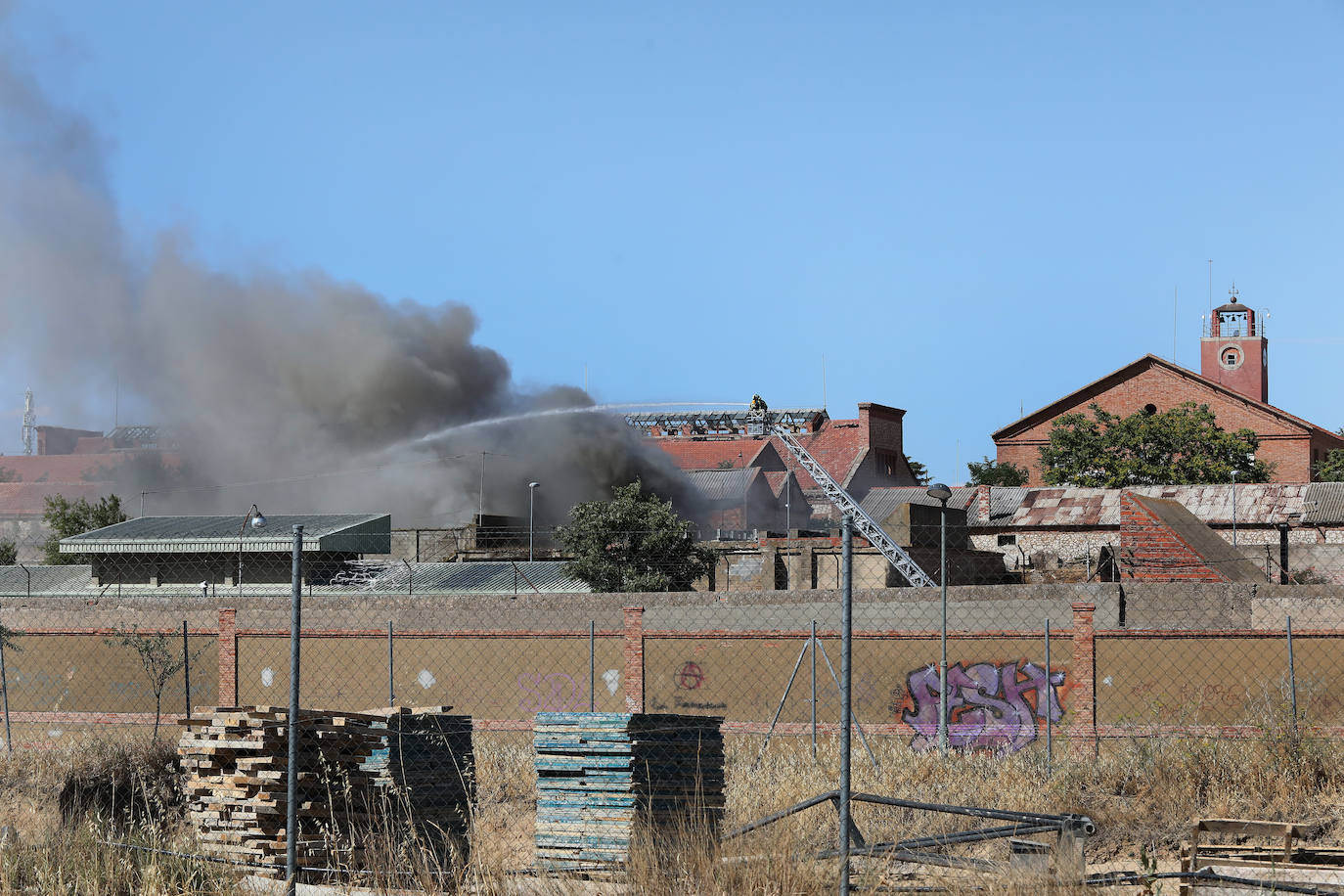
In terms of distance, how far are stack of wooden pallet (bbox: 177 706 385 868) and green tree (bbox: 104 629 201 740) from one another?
7928 millimetres

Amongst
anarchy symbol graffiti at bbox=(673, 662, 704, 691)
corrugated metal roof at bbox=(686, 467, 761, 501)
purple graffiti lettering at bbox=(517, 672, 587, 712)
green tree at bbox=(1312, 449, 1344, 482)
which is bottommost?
purple graffiti lettering at bbox=(517, 672, 587, 712)

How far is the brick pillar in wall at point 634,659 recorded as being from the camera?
16.8 meters

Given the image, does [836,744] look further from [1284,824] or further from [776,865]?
[776,865]

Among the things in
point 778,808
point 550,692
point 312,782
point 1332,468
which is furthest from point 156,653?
point 1332,468

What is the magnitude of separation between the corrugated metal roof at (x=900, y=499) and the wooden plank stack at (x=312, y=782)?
131 feet

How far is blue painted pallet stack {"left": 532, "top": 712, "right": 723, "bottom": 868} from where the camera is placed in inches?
363

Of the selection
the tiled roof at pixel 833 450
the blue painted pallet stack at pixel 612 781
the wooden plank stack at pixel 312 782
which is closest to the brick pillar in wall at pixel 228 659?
the wooden plank stack at pixel 312 782

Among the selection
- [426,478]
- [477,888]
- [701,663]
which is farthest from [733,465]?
[477,888]

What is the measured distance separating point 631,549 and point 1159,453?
101ft

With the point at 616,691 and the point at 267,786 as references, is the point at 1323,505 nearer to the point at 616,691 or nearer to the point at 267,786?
the point at 616,691

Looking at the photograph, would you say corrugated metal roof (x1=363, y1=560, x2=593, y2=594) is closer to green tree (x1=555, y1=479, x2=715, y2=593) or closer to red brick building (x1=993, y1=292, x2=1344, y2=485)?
green tree (x1=555, y1=479, x2=715, y2=593)

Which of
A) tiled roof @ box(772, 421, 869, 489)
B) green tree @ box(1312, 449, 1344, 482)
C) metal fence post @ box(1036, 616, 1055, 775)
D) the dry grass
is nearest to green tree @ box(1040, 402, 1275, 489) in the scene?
green tree @ box(1312, 449, 1344, 482)

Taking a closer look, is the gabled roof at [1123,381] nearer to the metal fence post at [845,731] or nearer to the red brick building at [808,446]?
the red brick building at [808,446]

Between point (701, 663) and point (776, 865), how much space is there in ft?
35.4
